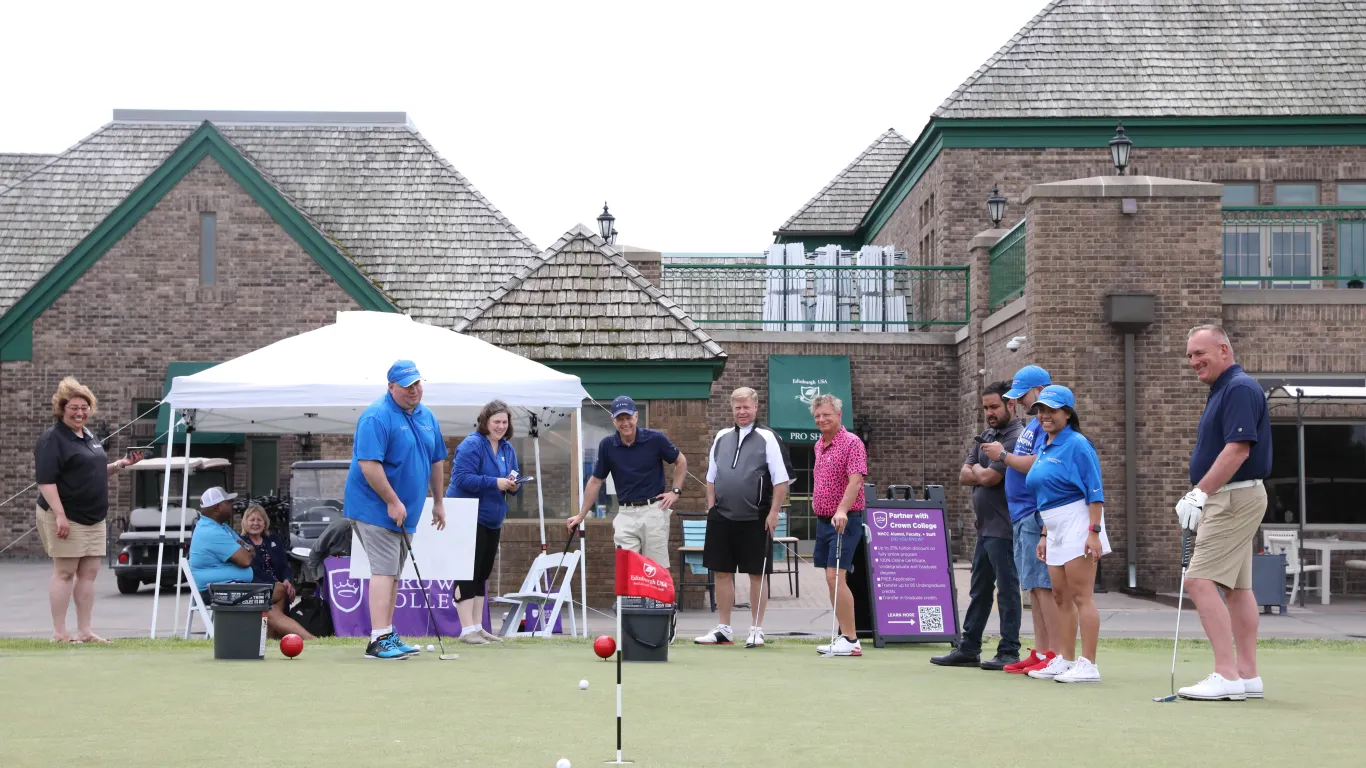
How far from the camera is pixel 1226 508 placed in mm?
7379

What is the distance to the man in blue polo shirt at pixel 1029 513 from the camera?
8727 millimetres

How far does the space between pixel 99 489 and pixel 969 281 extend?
688 inches

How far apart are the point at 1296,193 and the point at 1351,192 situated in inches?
36.9

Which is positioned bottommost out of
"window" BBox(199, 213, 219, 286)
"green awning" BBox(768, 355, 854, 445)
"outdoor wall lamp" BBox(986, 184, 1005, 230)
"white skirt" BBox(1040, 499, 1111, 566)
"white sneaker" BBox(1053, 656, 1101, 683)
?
"white sneaker" BBox(1053, 656, 1101, 683)

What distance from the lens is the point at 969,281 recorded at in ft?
83.5

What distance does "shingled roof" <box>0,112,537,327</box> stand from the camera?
93.7 feet

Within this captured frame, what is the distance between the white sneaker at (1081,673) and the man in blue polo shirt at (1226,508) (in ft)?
2.98

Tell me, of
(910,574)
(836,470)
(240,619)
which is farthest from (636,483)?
(240,619)

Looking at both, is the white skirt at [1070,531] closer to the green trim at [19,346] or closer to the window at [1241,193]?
the window at [1241,193]

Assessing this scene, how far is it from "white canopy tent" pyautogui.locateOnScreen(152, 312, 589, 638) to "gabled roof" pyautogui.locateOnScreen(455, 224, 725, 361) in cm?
233

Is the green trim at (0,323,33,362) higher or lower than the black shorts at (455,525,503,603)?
higher

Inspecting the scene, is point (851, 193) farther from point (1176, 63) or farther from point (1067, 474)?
point (1067, 474)

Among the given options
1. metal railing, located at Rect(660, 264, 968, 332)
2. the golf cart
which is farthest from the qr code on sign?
metal railing, located at Rect(660, 264, 968, 332)

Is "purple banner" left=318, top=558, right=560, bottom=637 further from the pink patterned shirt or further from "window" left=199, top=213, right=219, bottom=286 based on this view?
"window" left=199, top=213, right=219, bottom=286
